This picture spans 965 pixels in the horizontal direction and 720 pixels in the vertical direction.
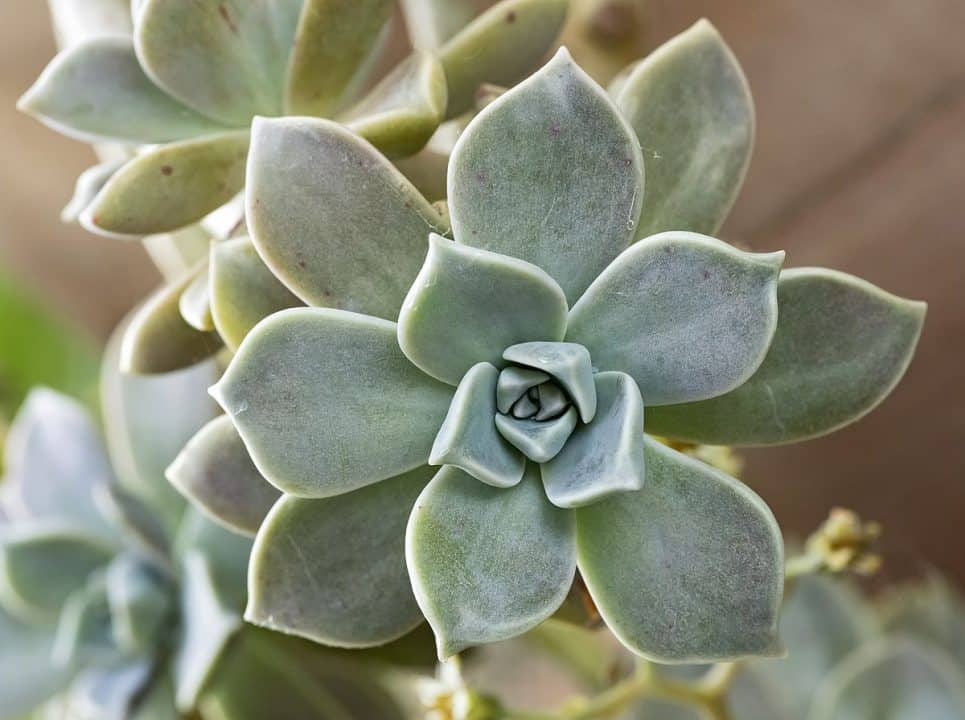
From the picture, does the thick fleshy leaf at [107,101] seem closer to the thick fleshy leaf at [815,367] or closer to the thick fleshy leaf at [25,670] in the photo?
the thick fleshy leaf at [815,367]

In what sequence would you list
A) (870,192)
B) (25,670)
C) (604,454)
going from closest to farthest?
(604,454) < (25,670) < (870,192)

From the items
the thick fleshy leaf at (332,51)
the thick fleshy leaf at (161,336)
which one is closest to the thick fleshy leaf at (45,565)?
the thick fleshy leaf at (161,336)

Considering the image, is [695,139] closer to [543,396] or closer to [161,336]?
[543,396]

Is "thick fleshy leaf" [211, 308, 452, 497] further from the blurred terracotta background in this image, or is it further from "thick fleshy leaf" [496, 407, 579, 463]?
the blurred terracotta background

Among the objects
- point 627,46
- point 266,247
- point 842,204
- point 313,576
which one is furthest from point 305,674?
point 842,204

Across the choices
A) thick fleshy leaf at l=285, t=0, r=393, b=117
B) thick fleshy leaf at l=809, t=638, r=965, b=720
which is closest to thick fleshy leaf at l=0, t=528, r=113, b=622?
A: thick fleshy leaf at l=285, t=0, r=393, b=117

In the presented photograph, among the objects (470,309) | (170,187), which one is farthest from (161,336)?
(470,309)
